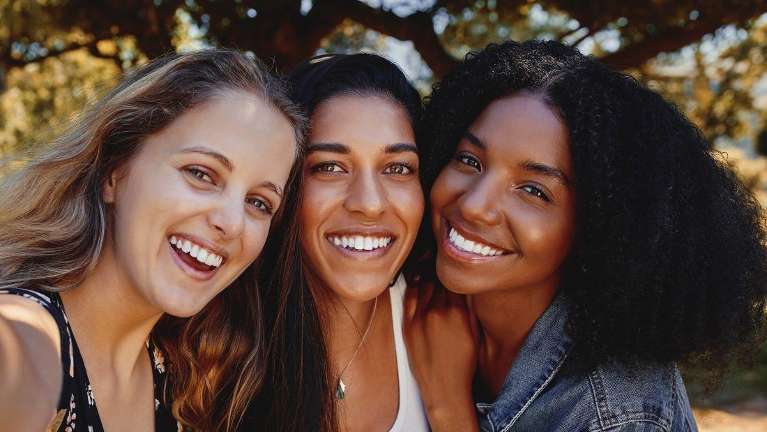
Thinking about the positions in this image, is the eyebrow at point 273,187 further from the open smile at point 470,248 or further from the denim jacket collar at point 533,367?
the denim jacket collar at point 533,367

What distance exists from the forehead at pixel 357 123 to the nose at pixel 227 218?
61cm

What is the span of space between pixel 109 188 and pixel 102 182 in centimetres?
4

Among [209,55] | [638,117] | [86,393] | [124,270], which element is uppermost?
[209,55]

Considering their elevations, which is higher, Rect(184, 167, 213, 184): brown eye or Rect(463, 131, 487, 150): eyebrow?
Rect(463, 131, 487, 150): eyebrow

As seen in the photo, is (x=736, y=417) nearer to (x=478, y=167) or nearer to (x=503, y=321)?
(x=503, y=321)

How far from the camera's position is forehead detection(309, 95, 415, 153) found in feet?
9.14

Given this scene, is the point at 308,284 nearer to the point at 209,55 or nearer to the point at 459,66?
the point at 209,55

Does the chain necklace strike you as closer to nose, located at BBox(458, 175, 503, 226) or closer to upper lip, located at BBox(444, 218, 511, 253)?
upper lip, located at BBox(444, 218, 511, 253)

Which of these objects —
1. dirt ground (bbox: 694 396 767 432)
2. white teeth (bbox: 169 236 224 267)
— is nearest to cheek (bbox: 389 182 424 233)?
white teeth (bbox: 169 236 224 267)

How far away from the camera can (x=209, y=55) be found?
2.58 m

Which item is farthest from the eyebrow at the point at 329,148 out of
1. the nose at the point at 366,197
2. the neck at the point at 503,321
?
the neck at the point at 503,321

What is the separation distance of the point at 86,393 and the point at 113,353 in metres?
0.24

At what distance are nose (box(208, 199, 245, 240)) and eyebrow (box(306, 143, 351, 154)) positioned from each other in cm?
55

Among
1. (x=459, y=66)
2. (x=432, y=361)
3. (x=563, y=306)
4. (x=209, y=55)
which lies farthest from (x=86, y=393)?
(x=459, y=66)
